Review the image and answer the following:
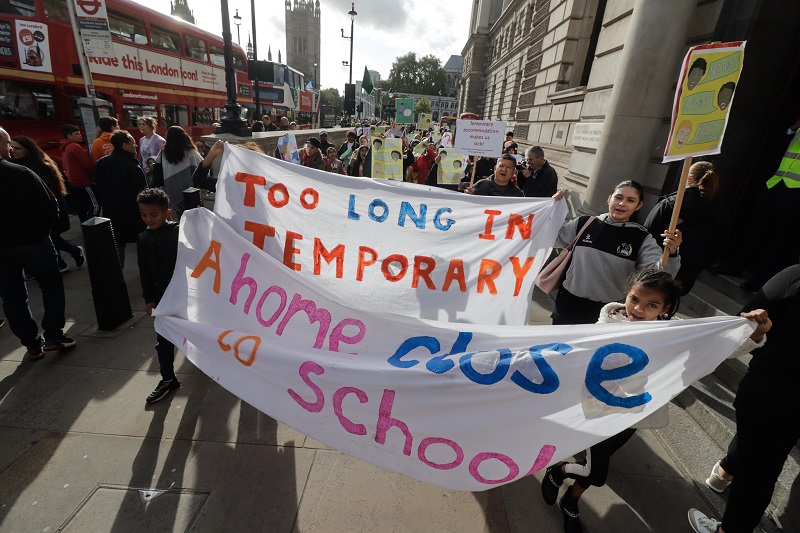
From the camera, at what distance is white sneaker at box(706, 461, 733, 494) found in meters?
2.66

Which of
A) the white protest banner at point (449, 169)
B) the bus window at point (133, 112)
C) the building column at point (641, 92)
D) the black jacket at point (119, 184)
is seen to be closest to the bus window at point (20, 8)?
the bus window at point (133, 112)

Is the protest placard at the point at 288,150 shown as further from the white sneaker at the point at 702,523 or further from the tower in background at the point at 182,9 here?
the tower in background at the point at 182,9

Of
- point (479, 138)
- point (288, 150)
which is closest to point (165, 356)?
point (479, 138)

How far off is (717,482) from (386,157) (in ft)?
20.9

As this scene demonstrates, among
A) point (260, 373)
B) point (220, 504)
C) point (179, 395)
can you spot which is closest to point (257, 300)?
point (260, 373)

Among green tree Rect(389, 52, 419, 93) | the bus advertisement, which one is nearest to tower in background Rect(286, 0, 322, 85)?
green tree Rect(389, 52, 419, 93)

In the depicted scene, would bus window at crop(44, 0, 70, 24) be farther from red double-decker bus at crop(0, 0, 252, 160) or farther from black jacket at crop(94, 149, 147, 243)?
black jacket at crop(94, 149, 147, 243)

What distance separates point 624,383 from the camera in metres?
1.88

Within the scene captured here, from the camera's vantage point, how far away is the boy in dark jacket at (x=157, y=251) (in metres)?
3.12

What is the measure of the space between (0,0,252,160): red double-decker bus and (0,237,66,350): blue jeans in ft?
23.6

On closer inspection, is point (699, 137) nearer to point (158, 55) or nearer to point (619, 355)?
point (619, 355)

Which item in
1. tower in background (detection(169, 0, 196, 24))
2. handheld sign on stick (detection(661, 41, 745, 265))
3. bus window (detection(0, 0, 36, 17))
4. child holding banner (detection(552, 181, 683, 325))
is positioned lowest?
child holding banner (detection(552, 181, 683, 325))

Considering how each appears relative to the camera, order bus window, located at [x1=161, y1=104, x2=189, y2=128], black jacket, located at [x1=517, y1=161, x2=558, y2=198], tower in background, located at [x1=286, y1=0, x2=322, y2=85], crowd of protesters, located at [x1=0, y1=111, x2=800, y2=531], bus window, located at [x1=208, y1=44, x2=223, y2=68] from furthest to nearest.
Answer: tower in background, located at [x1=286, y1=0, x2=322, y2=85], bus window, located at [x1=208, y1=44, x2=223, y2=68], bus window, located at [x1=161, y1=104, x2=189, y2=128], black jacket, located at [x1=517, y1=161, x2=558, y2=198], crowd of protesters, located at [x1=0, y1=111, x2=800, y2=531]

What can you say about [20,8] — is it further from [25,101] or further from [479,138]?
[479,138]
